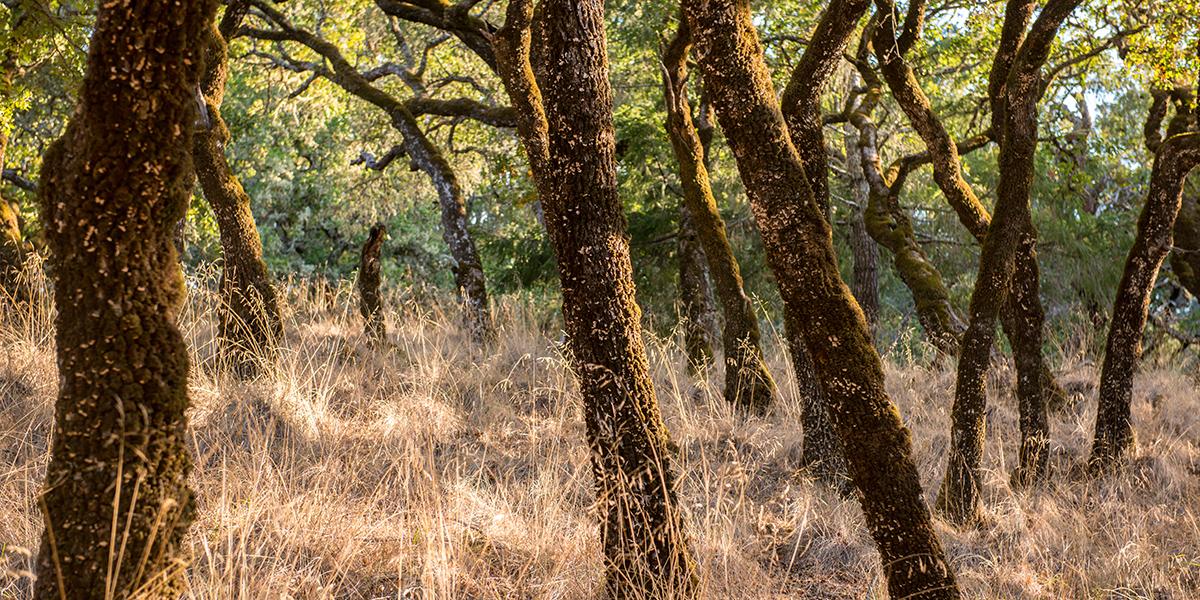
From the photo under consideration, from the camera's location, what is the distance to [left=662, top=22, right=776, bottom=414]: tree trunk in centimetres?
740

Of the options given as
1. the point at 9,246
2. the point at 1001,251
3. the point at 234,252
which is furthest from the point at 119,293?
the point at 9,246

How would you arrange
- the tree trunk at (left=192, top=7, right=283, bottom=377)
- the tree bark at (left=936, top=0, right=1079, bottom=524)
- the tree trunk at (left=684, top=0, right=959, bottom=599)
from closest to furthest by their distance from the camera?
the tree trunk at (left=684, top=0, right=959, bottom=599) < the tree bark at (left=936, top=0, right=1079, bottom=524) < the tree trunk at (left=192, top=7, right=283, bottom=377)

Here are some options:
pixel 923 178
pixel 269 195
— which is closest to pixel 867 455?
pixel 923 178

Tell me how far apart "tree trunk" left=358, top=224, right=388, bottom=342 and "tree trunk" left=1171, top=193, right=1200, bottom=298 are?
7127mm

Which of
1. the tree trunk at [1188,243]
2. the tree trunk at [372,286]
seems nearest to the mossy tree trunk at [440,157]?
the tree trunk at [372,286]

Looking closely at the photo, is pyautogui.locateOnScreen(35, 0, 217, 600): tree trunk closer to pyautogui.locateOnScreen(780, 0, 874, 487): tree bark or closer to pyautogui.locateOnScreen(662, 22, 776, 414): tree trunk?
pyautogui.locateOnScreen(780, 0, 874, 487): tree bark

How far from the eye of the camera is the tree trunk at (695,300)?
30.9ft

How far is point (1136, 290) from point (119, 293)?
6.28m

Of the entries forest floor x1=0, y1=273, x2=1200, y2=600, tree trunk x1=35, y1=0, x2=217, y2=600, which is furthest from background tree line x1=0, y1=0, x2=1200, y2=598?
forest floor x1=0, y1=273, x2=1200, y2=600

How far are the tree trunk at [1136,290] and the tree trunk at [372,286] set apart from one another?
216 inches

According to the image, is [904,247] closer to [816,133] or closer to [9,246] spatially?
[816,133]

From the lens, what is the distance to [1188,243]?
31.6 ft

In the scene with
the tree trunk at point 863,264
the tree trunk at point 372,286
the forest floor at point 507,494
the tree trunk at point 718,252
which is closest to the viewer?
the forest floor at point 507,494

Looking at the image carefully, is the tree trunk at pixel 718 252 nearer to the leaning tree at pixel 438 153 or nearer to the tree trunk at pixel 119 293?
the leaning tree at pixel 438 153
